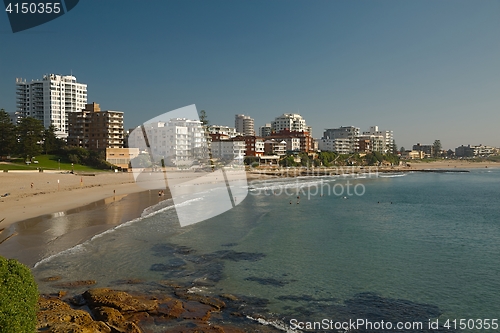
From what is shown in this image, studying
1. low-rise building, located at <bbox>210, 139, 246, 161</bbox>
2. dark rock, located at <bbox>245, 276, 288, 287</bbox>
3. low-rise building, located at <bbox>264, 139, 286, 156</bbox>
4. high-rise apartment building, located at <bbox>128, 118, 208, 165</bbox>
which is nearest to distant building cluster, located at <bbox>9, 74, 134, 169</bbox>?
high-rise apartment building, located at <bbox>128, 118, 208, 165</bbox>

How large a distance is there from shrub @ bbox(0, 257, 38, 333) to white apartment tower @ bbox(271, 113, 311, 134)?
15790cm

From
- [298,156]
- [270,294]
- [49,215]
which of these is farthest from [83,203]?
[298,156]

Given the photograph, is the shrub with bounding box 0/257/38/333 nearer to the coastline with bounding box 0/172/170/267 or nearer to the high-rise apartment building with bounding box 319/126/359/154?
the coastline with bounding box 0/172/170/267

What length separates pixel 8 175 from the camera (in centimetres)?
4406

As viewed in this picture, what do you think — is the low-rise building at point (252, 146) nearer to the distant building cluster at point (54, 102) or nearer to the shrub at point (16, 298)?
the distant building cluster at point (54, 102)

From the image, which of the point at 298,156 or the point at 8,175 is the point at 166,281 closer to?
the point at 8,175

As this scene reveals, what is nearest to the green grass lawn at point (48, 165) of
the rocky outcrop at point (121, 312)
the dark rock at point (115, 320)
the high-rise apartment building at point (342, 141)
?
the rocky outcrop at point (121, 312)

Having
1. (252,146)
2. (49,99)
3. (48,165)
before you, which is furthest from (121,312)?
(49,99)

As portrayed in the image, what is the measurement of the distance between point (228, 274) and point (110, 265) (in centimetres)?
496

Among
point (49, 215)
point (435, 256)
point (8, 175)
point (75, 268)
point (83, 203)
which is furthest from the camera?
point (8, 175)

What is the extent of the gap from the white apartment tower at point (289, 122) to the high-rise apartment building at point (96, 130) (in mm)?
93591

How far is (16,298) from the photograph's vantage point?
21.1 feet

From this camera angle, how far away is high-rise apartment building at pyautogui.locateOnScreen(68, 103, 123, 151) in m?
80.4

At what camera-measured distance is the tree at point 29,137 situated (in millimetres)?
59812
